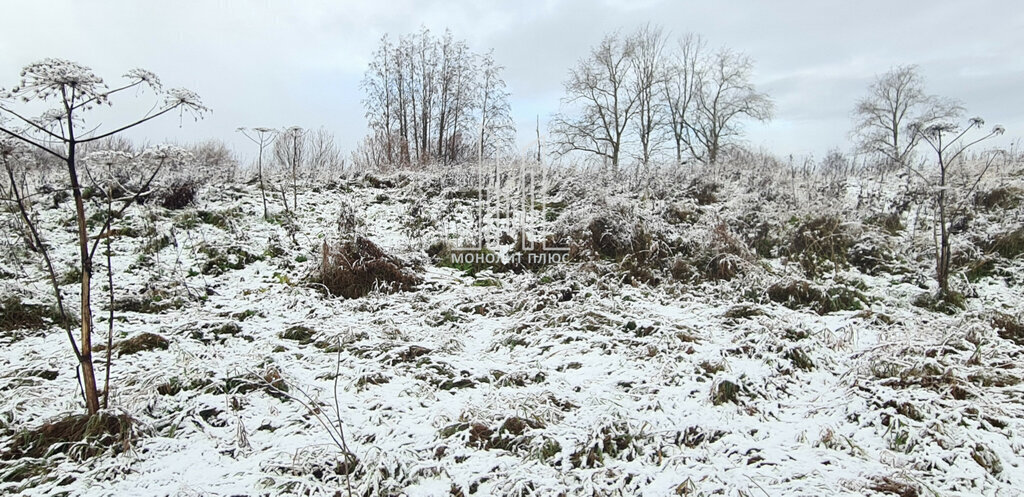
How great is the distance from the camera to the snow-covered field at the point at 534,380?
2293 mm

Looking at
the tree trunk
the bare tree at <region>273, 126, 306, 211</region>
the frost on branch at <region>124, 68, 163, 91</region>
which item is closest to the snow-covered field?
the tree trunk

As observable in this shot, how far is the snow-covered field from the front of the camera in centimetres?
229

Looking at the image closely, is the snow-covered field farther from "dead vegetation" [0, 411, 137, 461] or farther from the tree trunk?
the tree trunk

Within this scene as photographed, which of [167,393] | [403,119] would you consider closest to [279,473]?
[167,393]

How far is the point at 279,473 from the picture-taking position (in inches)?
89.1

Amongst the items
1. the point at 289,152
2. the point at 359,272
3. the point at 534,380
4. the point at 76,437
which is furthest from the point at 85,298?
the point at 289,152

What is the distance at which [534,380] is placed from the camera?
133 inches

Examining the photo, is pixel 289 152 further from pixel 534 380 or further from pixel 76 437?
pixel 534 380

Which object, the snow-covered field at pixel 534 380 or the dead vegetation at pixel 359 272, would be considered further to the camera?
the dead vegetation at pixel 359 272

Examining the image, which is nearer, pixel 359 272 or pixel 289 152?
pixel 359 272

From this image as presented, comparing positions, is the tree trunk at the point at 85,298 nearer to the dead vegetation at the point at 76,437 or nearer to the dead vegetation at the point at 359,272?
the dead vegetation at the point at 76,437

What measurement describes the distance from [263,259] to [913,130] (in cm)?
807

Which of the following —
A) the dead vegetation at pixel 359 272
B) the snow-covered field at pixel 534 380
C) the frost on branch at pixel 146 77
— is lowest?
the snow-covered field at pixel 534 380

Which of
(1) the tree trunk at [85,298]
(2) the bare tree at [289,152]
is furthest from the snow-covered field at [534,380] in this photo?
(2) the bare tree at [289,152]
